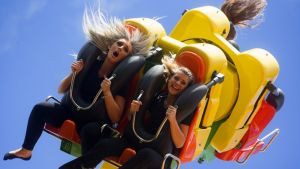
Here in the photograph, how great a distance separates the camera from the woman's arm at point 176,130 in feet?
18.1

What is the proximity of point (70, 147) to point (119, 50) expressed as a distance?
1.16 metres

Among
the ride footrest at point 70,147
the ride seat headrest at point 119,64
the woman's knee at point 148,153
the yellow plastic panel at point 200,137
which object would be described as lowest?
the yellow plastic panel at point 200,137

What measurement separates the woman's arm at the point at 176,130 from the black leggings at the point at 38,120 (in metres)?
1.27

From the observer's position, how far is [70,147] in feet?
20.2

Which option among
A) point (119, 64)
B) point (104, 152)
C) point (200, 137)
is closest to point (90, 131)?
point (104, 152)

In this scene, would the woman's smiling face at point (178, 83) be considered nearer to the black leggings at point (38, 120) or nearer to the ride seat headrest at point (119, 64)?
the ride seat headrest at point (119, 64)

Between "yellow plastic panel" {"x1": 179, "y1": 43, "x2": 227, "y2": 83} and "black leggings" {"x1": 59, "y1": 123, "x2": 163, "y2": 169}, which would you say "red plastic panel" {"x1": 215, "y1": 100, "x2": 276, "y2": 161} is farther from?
"black leggings" {"x1": 59, "y1": 123, "x2": 163, "y2": 169}

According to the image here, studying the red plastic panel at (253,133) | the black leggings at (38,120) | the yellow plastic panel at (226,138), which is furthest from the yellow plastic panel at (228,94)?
the black leggings at (38,120)

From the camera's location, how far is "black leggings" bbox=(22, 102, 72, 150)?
238 inches

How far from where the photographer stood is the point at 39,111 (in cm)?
606

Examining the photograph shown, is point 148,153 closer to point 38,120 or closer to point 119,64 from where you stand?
point 119,64

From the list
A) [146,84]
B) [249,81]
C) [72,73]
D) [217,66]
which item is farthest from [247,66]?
[72,73]

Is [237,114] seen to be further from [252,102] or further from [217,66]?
[217,66]

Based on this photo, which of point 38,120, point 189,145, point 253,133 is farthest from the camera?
point 253,133
